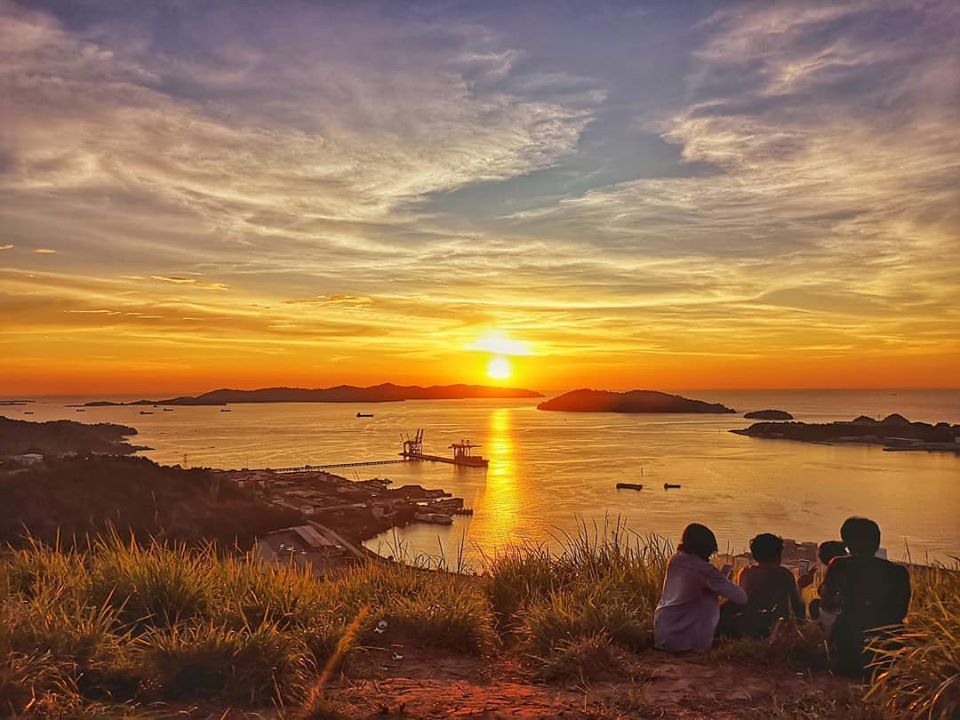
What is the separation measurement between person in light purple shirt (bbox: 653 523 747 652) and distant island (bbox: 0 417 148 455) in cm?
6521

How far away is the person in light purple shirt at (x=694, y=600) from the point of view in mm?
5004

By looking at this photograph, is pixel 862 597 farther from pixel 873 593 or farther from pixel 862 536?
pixel 862 536

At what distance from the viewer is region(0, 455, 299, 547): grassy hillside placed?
1025 inches

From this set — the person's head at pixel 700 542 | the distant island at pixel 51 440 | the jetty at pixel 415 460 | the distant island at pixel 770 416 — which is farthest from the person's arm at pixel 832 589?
the distant island at pixel 770 416

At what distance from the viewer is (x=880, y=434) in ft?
304

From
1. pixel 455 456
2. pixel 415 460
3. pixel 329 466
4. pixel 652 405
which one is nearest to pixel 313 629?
pixel 329 466

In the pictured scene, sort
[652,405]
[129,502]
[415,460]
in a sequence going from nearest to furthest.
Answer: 1. [129,502]
2. [415,460]
3. [652,405]

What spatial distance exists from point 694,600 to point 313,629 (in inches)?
102

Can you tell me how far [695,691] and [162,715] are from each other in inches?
115

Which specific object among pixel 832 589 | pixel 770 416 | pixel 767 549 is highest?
pixel 767 549

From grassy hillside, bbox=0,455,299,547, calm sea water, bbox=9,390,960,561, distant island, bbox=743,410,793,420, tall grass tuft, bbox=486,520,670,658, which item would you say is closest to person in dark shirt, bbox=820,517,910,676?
tall grass tuft, bbox=486,520,670,658

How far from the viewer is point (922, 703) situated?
3.44m

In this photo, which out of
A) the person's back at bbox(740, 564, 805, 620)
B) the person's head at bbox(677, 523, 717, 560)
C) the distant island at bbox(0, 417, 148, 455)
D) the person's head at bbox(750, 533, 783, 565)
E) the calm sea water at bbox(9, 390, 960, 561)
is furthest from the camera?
the distant island at bbox(0, 417, 148, 455)

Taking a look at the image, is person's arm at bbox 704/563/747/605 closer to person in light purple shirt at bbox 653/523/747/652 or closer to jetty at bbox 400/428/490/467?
person in light purple shirt at bbox 653/523/747/652
